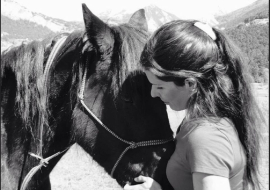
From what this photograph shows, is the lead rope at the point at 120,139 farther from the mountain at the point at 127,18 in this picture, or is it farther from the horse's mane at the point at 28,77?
the mountain at the point at 127,18

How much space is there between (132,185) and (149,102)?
580 mm

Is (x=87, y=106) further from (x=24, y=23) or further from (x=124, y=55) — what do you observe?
(x=24, y=23)

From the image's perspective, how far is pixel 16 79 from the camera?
6.16 feet

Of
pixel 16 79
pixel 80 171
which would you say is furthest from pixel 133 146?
pixel 80 171

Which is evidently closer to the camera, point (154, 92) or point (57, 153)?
point (154, 92)

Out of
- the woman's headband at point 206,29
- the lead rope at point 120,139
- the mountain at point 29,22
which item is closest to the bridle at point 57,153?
the lead rope at point 120,139

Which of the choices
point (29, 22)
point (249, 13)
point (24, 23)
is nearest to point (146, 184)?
point (24, 23)

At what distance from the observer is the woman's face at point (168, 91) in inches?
58.7

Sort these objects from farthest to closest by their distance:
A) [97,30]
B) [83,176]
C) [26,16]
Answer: [83,176], [26,16], [97,30]

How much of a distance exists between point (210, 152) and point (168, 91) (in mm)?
440

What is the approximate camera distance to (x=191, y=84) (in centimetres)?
150

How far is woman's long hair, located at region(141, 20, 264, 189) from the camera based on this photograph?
4.67 feet

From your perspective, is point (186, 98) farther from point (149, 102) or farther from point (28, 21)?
point (28, 21)

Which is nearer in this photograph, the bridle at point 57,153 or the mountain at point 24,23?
the bridle at point 57,153
